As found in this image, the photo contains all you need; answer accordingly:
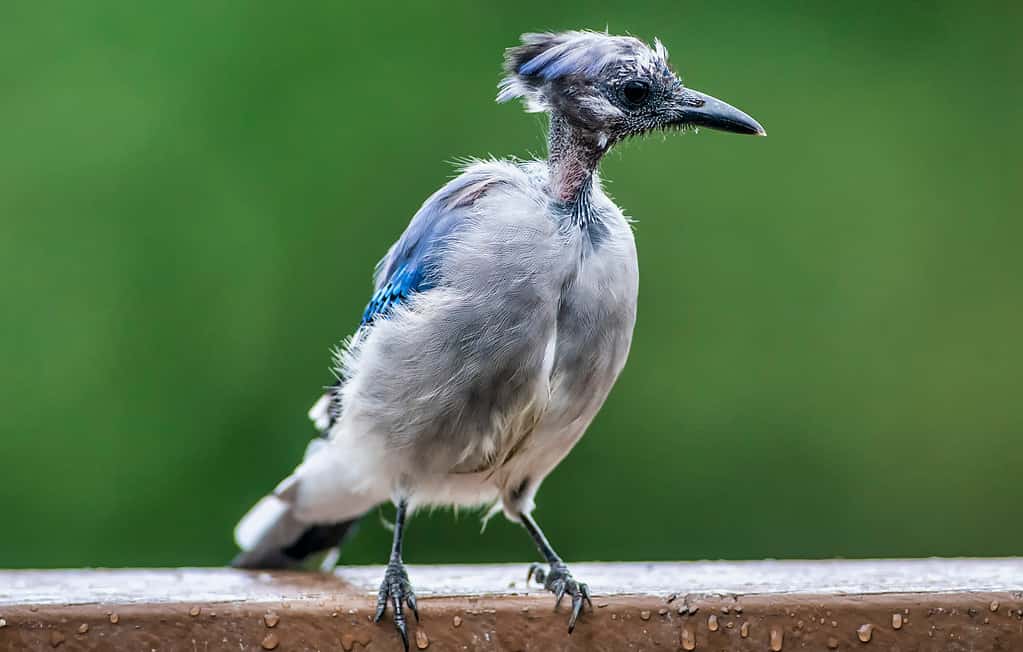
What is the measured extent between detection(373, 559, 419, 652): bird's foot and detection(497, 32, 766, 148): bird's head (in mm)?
929

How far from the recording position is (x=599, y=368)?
3.16 meters

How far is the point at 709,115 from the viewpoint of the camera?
3.21 metres

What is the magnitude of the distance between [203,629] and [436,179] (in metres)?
2.46

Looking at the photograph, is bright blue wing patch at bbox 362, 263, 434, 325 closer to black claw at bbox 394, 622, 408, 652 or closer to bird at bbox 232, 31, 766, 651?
bird at bbox 232, 31, 766, 651

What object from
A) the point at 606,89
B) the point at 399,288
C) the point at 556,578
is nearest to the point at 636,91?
the point at 606,89

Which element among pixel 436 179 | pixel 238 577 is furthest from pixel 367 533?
pixel 238 577

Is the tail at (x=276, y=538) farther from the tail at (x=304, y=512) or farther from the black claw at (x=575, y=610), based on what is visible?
the black claw at (x=575, y=610)

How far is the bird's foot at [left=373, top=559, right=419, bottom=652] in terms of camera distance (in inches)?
113

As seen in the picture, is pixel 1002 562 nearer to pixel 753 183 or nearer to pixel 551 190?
pixel 551 190

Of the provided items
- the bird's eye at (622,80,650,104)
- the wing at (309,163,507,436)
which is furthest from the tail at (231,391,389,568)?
the bird's eye at (622,80,650,104)

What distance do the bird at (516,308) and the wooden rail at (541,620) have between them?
68 mm

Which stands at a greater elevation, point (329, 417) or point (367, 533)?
point (329, 417)

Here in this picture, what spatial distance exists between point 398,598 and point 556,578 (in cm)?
33

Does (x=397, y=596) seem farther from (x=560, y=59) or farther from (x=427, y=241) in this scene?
(x=560, y=59)
